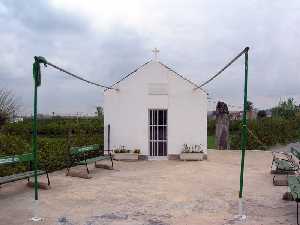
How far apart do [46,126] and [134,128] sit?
540 inches

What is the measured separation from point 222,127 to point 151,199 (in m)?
12.9

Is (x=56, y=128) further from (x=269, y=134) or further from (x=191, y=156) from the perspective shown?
(x=191, y=156)

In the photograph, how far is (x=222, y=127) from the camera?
22.6 meters

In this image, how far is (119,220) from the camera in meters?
8.33

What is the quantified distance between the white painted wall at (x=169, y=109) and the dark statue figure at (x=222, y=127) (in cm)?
478

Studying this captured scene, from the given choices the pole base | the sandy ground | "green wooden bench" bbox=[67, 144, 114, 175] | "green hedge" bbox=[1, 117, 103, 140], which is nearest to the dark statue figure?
"green wooden bench" bbox=[67, 144, 114, 175]

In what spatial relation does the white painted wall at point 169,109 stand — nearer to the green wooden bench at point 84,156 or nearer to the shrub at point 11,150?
the green wooden bench at point 84,156

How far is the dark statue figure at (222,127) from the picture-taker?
22.6 m

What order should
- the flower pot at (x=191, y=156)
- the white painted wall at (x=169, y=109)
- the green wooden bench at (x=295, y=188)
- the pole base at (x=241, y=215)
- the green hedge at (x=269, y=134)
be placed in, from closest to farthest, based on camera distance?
the green wooden bench at (x=295, y=188)
the pole base at (x=241, y=215)
the flower pot at (x=191, y=156)
the white painted wall at (x=169, y=109)
the green hedge at (x=269, y=134)

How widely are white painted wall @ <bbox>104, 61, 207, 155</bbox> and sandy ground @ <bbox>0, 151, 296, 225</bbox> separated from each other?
285 cm

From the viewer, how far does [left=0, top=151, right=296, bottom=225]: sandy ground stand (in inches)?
334

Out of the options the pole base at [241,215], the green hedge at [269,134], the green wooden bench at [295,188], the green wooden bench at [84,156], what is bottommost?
the pole base at [241,215]

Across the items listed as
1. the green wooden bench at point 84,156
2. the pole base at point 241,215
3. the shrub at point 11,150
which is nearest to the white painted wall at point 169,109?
the green wooden bench at point 84,156

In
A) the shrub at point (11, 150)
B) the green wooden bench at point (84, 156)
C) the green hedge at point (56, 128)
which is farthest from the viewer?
the green hedge at point (56, 128)
